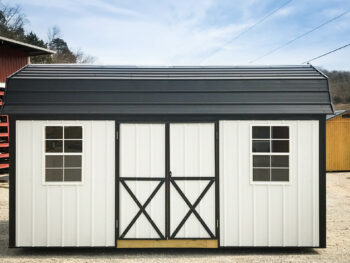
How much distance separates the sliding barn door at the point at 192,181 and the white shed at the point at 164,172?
0.06 feet

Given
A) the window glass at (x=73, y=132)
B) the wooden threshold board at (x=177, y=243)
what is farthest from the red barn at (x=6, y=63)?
the wooden threshold board at (x=177, y=243)

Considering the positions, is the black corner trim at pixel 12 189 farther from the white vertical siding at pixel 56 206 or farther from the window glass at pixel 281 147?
the window glass at pixel 281 147

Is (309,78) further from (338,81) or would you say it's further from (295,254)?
(338,81)

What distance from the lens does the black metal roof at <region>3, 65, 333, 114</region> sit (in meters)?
6.78

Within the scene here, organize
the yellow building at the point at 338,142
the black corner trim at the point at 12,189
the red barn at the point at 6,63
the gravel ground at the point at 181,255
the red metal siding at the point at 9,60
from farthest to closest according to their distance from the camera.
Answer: the yellow building at the point at 338,142 → the red metal siding at the point at 9,60 → the red barn at the point at 6,63 → the black corner trim at the point at 12,189 → the gravel ground at the point at 181,255

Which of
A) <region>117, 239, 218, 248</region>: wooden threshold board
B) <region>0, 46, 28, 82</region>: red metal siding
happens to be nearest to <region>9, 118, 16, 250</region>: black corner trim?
<region>117, 239, 218, 248</region>: wooden threshold board

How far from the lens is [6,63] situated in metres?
17.9

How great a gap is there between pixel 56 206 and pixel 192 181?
2567mm

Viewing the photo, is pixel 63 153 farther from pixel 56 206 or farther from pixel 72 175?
pixel 56 206

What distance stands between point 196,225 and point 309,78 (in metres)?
3.61

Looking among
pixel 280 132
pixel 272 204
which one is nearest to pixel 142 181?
pixel 272 204

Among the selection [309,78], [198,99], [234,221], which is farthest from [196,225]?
[309,78]

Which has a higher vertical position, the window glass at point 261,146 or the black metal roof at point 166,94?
the black metal roof at point 166,94

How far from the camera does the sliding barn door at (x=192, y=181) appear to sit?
6.76 meters
